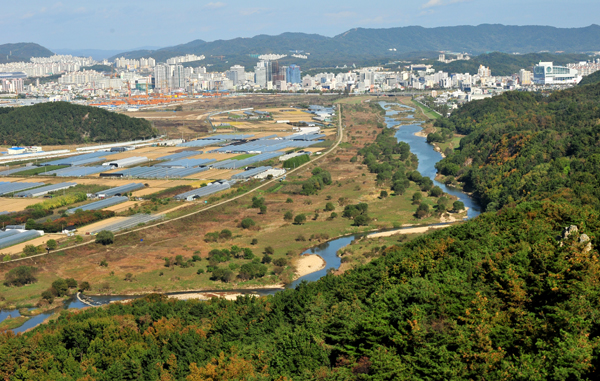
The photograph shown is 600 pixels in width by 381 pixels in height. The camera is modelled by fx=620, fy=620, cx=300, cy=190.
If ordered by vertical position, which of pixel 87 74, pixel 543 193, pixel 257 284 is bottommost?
pixel 257 284

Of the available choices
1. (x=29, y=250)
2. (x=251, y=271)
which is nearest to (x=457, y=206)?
(x=251, y=271)

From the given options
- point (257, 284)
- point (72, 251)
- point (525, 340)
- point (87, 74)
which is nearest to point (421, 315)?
point (525, 340)

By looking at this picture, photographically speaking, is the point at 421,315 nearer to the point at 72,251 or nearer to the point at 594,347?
the point at 594,347

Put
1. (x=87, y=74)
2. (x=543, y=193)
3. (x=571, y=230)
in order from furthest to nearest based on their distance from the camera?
1. (x=87, y=74)
2. (x=543, y=193)
3. (x=571, y=230)

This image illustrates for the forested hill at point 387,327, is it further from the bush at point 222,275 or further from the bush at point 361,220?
the bush at point 361,220

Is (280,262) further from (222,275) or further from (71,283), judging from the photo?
(71,283)

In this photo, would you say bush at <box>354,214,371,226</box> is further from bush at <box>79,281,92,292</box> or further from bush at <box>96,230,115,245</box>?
bush at <box>79,281,92,292</box>
